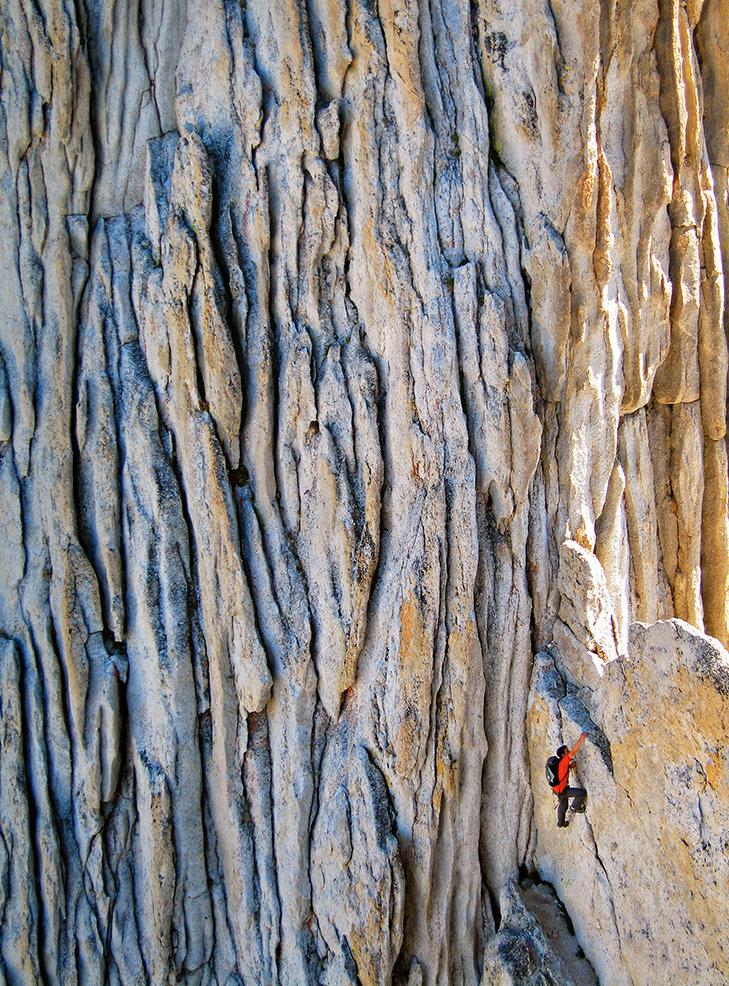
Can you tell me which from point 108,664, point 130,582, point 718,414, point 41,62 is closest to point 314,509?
point 130,582

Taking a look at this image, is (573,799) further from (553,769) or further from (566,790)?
(553,769)

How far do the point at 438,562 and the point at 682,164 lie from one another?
4.55m

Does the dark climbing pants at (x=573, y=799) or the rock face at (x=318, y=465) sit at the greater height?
the rock face at (x=318, y=465)

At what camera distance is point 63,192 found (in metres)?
6.88

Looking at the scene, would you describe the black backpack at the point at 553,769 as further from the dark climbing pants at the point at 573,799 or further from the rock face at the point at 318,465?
the rock face at the point at 318,465

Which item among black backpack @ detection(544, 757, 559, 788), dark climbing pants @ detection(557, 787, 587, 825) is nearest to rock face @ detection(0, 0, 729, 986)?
dark climbing pants @ detection(557, 787, 587, 825)

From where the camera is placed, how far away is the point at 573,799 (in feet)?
18.0

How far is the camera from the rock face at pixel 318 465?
19.7ft

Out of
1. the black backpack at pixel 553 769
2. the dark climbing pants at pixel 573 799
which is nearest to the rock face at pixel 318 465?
the dark climbing pants at pixel 573 799

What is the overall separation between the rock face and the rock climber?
0.14 m

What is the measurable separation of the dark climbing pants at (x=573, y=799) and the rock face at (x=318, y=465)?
5.1 inches

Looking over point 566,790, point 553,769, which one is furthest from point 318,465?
point 566,790

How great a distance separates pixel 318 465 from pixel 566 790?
3099 millimetres

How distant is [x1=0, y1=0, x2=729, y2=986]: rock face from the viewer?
600 cm
